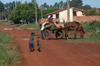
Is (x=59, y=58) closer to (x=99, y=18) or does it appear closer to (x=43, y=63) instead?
(x=43, y=63)

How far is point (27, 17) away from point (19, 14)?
4358 mm

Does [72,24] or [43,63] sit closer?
[43,63]

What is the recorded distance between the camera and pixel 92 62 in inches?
346

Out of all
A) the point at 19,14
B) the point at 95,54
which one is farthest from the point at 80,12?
the point at 95,54

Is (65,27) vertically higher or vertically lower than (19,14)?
lower

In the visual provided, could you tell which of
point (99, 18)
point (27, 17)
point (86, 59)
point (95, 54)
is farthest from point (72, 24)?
point (27, 17)

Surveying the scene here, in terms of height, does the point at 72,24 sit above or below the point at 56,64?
above

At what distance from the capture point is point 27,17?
54469 mm

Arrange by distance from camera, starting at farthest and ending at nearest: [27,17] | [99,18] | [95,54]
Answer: [27,17] < [99,18] < [95,54]

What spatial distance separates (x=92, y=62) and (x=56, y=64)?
1802mm

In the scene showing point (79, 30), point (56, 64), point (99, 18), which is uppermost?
point (99, 18)

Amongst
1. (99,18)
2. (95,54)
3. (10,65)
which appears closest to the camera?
(10,65)

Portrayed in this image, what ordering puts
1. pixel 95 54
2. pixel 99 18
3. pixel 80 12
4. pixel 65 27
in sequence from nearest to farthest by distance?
pixel 95 54, pixel 65 27, pixel 99 18, pixel 80 12

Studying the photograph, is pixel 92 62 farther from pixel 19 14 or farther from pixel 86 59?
pixel 19 14
